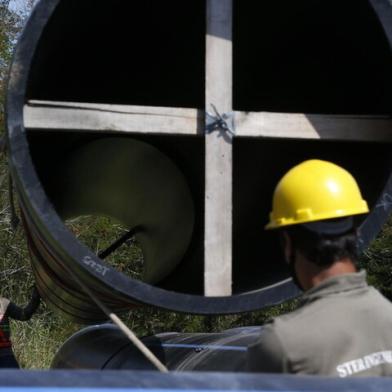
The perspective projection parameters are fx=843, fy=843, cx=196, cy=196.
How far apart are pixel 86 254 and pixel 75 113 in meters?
0.69

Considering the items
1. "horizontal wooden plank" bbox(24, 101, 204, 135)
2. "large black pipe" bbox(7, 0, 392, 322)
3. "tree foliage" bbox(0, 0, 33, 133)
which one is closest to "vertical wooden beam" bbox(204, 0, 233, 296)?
"horizontal wooden plank" bbox(24, 101, 204, 135)

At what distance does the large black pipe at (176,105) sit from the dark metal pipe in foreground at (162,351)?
246mm

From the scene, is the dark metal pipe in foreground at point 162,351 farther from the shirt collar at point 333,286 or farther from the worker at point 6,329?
the worker at point 6,329

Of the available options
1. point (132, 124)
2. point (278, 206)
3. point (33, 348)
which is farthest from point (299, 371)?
point (33, 348)

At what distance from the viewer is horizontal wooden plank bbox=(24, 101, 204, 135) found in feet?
11.1

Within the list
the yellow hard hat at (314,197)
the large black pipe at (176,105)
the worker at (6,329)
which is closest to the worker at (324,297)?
the yellow hard hat at (314,197)

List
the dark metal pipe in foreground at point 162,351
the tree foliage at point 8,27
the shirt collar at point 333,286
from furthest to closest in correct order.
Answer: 1. the tree foliage at point 8,27
2. the dark metal pipe in foreground at point 162,351
3. the shirt collar at point 333,286

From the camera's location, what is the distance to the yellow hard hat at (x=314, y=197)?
6.97ft

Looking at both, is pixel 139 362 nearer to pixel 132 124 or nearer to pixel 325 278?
pixel 132 124

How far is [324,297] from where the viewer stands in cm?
204

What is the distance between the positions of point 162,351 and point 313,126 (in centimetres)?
132

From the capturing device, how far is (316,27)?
13.2 ft

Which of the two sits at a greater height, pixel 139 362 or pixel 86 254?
pixel 86 254

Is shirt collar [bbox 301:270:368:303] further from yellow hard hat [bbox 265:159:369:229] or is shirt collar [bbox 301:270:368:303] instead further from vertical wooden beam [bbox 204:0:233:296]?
vertical wooden beam [bbox 204:0:233:296]
